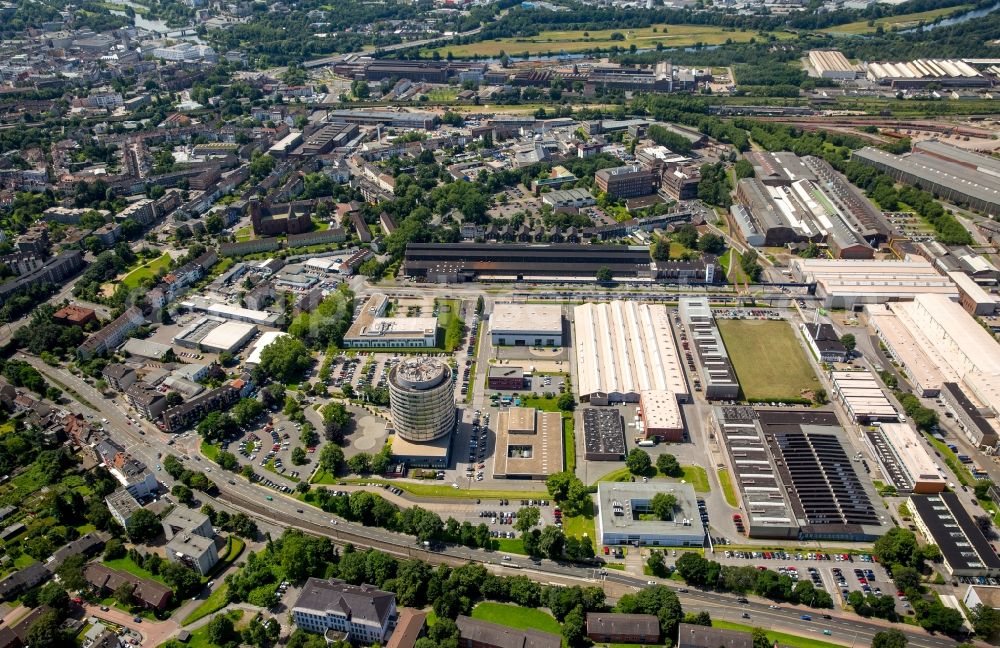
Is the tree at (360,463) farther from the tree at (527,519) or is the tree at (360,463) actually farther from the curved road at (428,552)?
the tree at (527,519)

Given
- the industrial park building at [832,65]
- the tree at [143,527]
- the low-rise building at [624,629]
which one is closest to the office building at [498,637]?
the low-rise building at [624,629]

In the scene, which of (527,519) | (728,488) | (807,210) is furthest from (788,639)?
(807,210)

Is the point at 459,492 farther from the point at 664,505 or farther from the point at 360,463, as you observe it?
the point at 664,505

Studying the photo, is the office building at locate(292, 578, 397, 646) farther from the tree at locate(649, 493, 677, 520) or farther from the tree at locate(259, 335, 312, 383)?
the tree at locate(259, 335, 312, 383)

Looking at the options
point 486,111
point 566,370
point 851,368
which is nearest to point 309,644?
point 566,370

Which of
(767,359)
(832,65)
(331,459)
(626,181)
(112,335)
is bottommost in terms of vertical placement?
(767,359)

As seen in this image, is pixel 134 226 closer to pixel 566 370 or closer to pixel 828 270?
pixel 566 370
